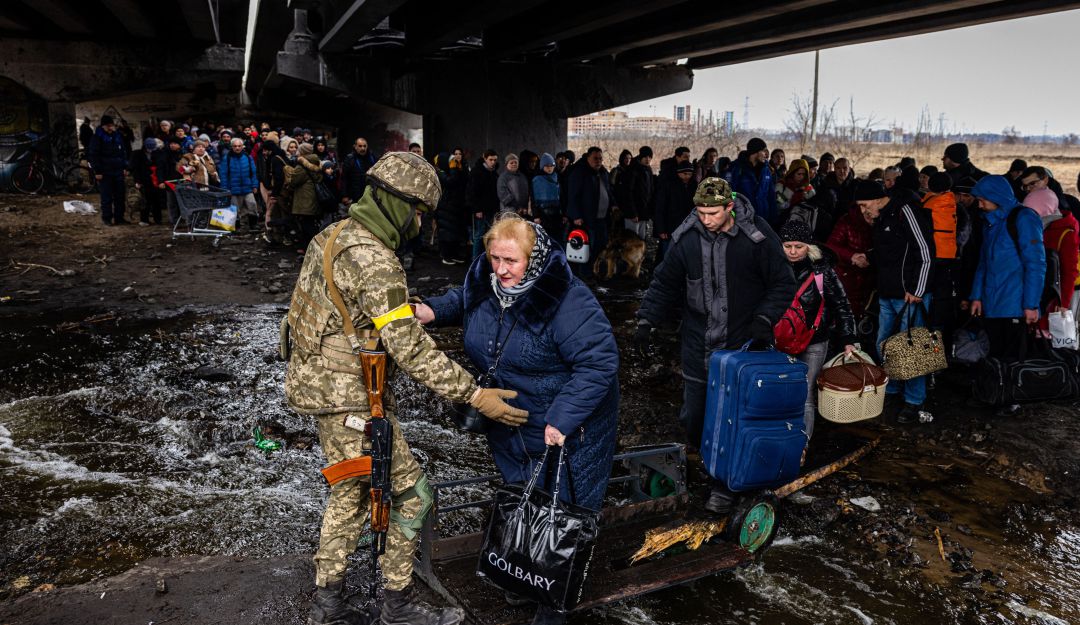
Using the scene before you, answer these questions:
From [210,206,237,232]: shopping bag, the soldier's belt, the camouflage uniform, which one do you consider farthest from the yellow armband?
[210,206,237,232]: shopping bag

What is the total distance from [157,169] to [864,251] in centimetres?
1404

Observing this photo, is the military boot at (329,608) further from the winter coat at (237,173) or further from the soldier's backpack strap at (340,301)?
the winter coat at (237,173)

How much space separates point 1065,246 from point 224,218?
12.7 meters

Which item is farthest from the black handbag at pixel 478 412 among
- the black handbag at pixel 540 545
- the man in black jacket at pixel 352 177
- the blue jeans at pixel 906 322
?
the man in black jacket at pixel 352 177

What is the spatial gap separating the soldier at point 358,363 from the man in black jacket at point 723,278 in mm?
1760

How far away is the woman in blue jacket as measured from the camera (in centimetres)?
624

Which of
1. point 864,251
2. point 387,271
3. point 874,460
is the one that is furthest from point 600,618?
point 864,251

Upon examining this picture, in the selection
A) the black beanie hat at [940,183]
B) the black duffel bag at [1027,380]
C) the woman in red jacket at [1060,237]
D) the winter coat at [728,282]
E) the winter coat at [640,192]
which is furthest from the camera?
the winter coat at [640,192]

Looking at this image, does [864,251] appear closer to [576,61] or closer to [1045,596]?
[1045,596]

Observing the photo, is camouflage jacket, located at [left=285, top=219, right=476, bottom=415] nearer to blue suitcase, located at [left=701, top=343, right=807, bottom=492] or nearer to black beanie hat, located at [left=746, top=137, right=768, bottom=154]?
blue suitcase, located at [left=701, top=343, right=807, bottom=492]

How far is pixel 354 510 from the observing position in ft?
11.4

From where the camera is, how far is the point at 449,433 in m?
6.22

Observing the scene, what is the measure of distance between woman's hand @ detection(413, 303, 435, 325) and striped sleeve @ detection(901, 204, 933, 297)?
13.9ft

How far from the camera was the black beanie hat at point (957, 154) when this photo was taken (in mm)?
8336
